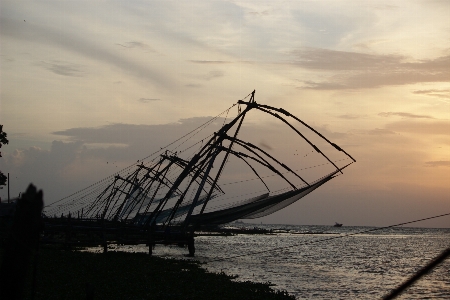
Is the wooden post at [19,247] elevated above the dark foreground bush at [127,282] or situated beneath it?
elevated above

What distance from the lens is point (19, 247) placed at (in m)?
7.42

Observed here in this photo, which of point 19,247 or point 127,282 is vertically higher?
point 19,247

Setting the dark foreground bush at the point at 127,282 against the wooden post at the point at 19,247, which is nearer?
the wooden post at the point at 19,247

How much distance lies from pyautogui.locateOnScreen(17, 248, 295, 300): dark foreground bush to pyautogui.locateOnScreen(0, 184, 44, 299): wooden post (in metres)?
5.59

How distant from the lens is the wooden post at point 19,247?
730 centimetres

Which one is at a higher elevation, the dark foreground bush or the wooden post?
the wooden post

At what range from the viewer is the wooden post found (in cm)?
730

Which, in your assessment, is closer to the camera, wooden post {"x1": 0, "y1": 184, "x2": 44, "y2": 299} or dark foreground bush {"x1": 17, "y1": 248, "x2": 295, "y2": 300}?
wooden post {"x1": 0, "y1": 184, "x2": 44, "y2": 299}

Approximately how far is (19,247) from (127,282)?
9824 millimetres

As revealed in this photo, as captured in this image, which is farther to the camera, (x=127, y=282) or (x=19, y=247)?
(x=127, y=282)

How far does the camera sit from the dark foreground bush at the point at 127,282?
14.5 metres

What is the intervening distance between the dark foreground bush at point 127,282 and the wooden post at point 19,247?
5589 mm

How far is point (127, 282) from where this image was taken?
55.2 ft

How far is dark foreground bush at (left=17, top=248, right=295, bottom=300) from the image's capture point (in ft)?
47.5
